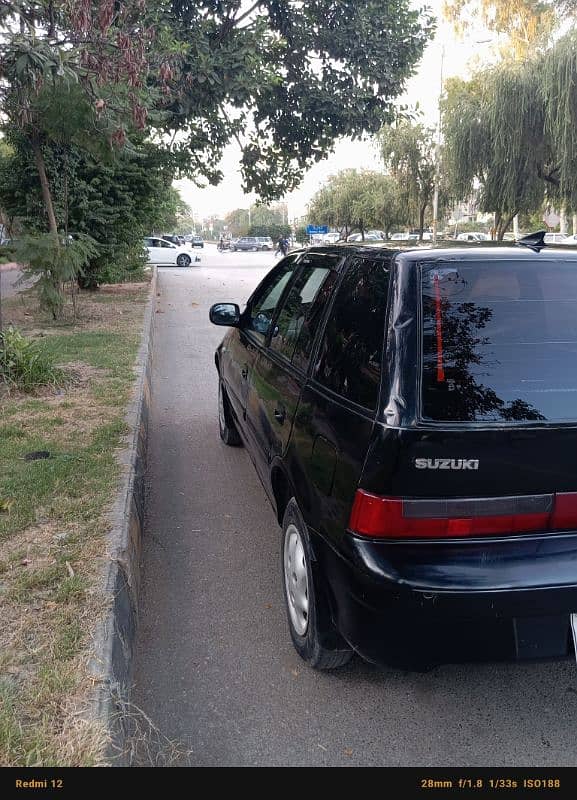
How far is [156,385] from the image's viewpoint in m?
8.36

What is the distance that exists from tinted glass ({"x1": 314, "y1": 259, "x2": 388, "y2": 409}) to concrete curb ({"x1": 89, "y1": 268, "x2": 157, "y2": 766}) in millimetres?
1354

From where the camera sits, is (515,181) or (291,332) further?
(515,181)

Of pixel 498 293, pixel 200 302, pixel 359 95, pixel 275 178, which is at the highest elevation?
pixel 359 95

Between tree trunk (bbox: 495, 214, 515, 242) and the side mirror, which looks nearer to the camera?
the side mirror

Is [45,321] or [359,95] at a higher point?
[359,95]

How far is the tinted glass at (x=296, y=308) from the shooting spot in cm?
340

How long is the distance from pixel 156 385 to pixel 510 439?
6.61m

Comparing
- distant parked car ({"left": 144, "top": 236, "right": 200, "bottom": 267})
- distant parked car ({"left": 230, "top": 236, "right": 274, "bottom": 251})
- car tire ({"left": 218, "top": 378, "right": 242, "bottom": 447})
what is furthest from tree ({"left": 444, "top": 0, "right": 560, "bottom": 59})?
distant parked car ({"left": 230, "top": 236, "right": 274, "bottom": 251})

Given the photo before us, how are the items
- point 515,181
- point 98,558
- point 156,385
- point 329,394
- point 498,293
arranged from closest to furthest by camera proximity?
point 498,293
point 329,394
point 98,558
point 156,385
point 515,181

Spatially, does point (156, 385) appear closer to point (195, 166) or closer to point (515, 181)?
point (195, 166)

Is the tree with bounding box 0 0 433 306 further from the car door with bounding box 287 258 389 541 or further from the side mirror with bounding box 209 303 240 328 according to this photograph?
the car door with bounding box 287 258 389 541

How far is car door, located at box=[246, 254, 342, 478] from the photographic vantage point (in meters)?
3.23

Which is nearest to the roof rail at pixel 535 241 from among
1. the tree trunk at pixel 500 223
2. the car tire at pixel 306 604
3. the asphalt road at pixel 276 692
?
the car tire at pixel 306 604
